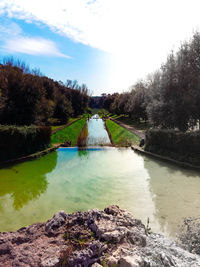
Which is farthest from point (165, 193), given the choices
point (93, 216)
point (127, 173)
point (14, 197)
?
point (14, 197)

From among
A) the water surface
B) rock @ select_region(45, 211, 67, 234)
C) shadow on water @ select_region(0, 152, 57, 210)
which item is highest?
the water surface

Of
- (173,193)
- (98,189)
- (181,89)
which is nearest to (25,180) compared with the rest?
(98,189)

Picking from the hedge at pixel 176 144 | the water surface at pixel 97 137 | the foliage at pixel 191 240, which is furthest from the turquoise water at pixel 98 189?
the water surface at pixel 97 137

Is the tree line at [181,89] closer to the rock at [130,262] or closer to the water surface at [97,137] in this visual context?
the water surface at [97,137]

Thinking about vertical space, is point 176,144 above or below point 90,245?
above

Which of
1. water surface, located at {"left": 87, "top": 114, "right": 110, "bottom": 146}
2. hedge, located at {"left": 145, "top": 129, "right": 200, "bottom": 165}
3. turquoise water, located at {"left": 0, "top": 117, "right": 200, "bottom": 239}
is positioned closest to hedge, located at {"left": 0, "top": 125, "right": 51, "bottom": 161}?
turquoise water, located at {"left": 0, "top": 117, "right": 200, "bottom": 239}

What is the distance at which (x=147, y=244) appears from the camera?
9.63ft

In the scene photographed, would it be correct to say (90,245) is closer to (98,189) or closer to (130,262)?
(130,262)

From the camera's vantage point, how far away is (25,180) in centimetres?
720

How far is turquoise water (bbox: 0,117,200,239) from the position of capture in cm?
474

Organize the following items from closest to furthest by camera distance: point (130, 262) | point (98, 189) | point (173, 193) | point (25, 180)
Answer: point (130, 262) → point (173, 193) → point (98, 189) → point (25, 180)

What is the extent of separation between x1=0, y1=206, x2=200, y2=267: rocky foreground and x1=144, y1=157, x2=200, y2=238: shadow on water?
1307 millimetres

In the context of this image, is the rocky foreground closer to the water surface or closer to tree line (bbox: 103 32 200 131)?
tree line (bbox: 103 32 200 131)

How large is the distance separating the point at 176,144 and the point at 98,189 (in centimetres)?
495
